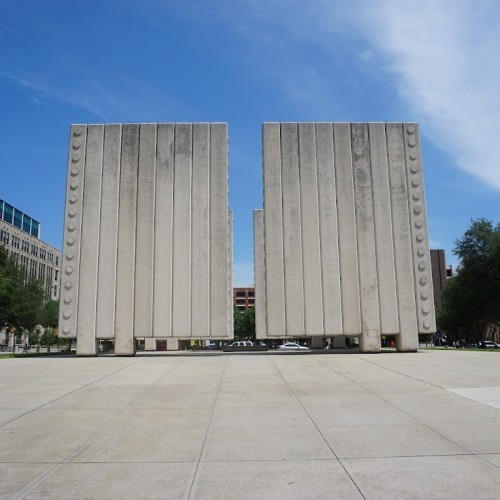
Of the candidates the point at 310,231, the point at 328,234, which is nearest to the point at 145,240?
the point at 310,231

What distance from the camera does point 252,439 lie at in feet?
24.5

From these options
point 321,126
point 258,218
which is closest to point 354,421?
point 321,126

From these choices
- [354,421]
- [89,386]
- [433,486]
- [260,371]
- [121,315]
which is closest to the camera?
[433,486]

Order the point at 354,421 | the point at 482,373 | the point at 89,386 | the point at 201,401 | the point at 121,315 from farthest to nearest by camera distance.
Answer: the point at 121,315, the point at 482,373, the point at 89,386, the point at 201,401, the point at 354,421

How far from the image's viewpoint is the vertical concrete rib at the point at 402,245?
2683 centimetres

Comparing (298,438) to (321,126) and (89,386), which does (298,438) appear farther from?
(321,126)

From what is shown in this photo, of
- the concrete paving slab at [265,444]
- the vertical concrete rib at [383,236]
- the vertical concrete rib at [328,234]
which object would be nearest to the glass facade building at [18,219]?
the vertical concrete rib at [328,234]

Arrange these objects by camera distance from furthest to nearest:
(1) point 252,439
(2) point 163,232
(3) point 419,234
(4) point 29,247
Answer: (4) point 29,247 → (3) point 419,234 → (2) point 163,232 → (1) point 252,439

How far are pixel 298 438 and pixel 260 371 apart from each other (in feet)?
31.5

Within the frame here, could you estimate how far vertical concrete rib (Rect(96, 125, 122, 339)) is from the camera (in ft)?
86.9

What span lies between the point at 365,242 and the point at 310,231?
3.07 m

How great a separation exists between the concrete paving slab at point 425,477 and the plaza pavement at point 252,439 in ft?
0.04

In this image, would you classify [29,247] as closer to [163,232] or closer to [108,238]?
[108,238]

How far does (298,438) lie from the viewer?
295 inches
